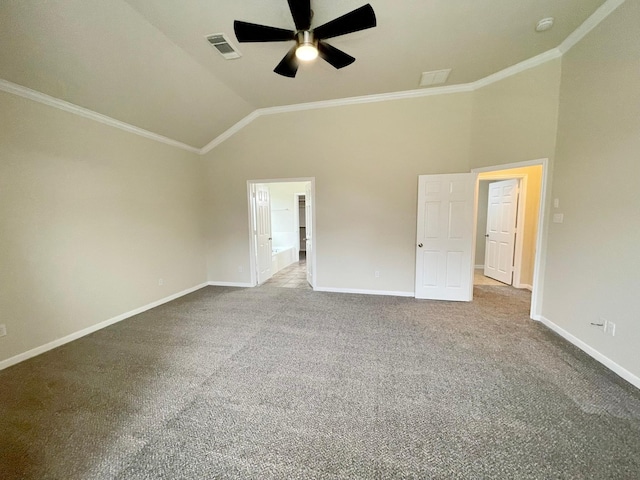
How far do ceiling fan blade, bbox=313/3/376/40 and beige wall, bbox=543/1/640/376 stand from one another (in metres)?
2.32

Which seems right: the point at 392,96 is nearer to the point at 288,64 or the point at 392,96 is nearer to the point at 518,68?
the point at 518,68

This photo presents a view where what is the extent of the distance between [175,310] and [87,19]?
3492 millimetres

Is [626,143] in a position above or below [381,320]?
above

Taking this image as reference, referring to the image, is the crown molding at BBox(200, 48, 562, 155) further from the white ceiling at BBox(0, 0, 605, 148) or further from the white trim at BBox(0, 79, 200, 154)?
the white trim at BBox(0, 79, 200, 154)

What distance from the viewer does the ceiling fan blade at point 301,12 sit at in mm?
1906

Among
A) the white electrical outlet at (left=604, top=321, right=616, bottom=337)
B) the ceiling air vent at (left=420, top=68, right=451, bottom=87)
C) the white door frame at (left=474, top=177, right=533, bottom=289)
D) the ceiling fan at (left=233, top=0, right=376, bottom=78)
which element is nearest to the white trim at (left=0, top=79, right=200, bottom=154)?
the ceiling fan at (left=233, top=0, right=376, bottom=78)

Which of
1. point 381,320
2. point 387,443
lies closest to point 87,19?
point 387,443

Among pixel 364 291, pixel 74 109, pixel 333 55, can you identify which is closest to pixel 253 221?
pixel 364 291

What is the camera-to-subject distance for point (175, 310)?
3943mm

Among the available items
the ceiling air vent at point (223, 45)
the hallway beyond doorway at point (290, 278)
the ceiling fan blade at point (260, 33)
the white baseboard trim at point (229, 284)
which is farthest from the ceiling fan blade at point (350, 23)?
the white baseboard trim at point (229, 284)

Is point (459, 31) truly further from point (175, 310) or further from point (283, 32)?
point (175, 310)

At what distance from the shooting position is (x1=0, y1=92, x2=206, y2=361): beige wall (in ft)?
8.40

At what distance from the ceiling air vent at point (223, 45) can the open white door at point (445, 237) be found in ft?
10.3

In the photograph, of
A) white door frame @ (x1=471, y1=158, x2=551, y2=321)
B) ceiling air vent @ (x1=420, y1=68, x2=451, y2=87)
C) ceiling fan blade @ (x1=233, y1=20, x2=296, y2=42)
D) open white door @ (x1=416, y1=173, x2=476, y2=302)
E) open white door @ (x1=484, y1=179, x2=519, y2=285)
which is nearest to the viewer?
ceiling fan blade @ (x1=233, y1=20, x2=296, y2=42)
